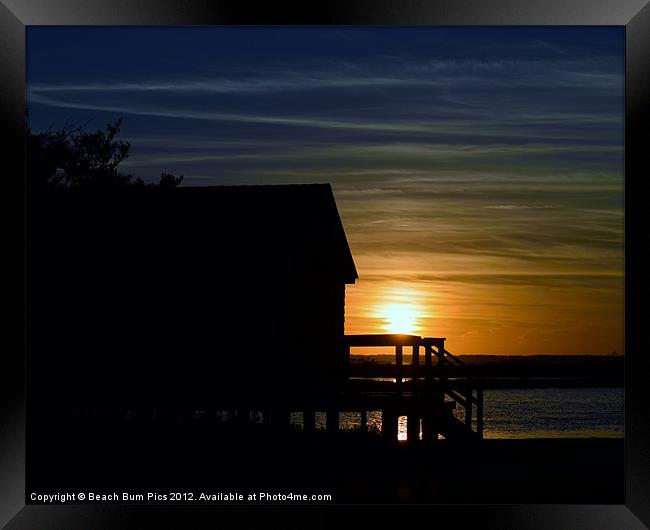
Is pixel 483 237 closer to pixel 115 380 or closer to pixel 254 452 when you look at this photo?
pixel 254 452

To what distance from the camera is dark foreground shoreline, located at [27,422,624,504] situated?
12445 mm

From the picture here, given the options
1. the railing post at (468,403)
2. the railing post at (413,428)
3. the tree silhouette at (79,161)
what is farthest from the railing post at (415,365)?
the tree silhouette at (79,161)

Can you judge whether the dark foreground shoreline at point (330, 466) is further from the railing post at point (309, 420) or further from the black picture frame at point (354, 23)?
the black picture frame at point (354, 23)

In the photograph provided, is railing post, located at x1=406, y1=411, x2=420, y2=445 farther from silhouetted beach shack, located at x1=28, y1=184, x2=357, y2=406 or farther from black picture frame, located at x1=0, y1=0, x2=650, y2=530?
black picture frame, located at x1=0, y1=0, x2=650, y2=530

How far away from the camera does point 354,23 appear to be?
5574 millimetres

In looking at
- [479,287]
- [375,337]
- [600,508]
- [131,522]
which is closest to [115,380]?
[375,337]

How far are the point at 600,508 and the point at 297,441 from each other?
30.9 feet

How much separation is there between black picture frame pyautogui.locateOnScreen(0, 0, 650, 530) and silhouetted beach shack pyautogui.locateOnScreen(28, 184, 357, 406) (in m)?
8.90

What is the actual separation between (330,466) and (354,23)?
9.45 meters

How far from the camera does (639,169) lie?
5586 millimetres

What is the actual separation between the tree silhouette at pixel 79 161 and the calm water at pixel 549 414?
17.9 m

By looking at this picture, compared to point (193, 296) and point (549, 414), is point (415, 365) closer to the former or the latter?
point (193, 296)

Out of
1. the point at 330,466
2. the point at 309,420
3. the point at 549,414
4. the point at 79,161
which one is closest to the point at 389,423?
the point at 309,420

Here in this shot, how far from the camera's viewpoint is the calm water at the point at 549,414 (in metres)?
40.7
